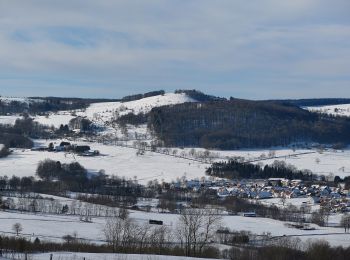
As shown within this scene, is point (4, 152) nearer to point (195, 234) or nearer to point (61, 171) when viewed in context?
point (61, 171)

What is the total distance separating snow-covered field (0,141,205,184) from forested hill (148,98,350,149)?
1321 centimetres

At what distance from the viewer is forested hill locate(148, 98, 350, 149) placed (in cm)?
7894

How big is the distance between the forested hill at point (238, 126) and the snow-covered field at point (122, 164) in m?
13.2

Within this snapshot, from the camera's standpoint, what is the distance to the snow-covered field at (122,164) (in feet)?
172

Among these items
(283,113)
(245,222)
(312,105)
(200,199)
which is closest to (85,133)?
(283,113)

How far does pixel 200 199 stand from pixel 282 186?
40.2 feet

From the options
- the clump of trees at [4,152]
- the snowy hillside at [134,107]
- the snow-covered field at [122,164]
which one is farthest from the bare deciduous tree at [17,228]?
the snowy hillside at [134,107]

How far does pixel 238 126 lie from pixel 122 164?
3337cm

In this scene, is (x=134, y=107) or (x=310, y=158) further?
(x=134, y=107)

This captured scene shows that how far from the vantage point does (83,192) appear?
146 feet

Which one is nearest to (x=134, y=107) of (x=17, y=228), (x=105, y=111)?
(x=105, y=111)

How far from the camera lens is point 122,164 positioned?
57969 millimetres

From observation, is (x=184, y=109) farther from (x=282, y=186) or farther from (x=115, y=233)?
(x=115, y=233)

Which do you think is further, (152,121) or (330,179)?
(152,121)
